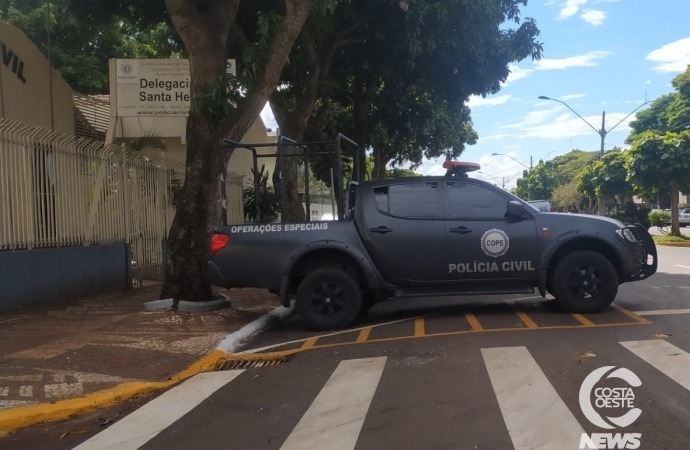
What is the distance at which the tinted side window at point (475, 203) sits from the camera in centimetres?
848

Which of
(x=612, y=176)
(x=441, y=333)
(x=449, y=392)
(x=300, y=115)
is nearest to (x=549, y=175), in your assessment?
(x=612, y=176)

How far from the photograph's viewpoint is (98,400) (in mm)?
5691

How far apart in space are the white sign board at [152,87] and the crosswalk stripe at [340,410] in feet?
36.8

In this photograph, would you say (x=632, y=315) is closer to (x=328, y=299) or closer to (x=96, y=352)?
(x=328, y=299)

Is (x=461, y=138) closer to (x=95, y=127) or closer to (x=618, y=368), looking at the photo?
(x=95, y=127)

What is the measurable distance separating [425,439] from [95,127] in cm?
1673

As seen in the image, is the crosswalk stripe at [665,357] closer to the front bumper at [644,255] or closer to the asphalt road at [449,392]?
the asphalt road at [449,392]

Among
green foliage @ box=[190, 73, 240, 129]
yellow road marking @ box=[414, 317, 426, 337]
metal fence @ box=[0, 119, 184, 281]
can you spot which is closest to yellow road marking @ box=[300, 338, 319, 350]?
yellow road marking @ box=[414, 317, 426, 337]

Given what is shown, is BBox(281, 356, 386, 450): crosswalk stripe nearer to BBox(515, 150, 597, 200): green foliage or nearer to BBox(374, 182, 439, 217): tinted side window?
BBox(374, 182, 439, 217): tinted side window

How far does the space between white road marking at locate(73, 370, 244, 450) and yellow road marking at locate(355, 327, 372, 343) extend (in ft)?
5.64

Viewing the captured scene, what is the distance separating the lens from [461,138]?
35125 millimetres

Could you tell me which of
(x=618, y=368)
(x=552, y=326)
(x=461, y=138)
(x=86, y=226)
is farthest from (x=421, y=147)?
(x=618, y=368)

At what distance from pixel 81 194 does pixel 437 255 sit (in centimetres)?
670

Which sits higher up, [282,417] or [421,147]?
[421,147]
